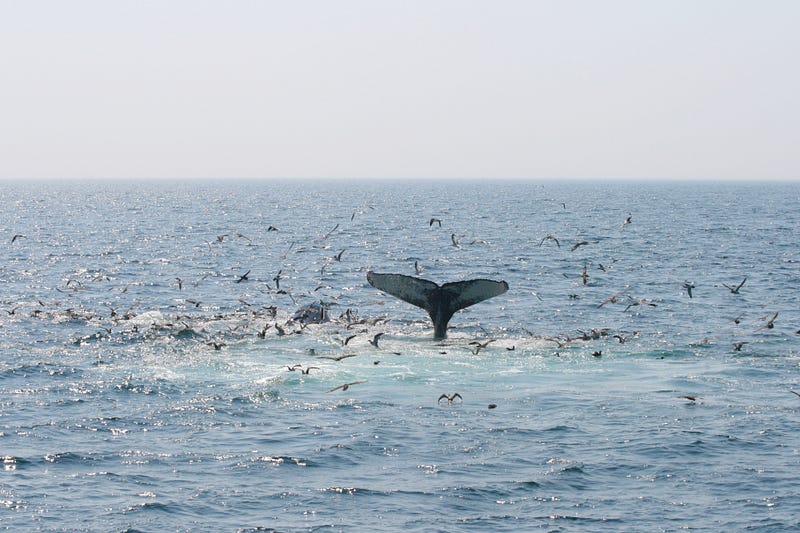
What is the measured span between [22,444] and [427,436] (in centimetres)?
858

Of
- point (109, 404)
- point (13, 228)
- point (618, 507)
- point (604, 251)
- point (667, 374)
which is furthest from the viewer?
point (13, 228)

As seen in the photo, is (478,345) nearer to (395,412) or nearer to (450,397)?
(450,397)

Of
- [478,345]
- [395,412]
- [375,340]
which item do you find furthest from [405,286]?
[395,412]

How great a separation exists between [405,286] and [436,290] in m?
1.05

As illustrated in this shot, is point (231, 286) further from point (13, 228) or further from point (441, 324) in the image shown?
point (13, 228)

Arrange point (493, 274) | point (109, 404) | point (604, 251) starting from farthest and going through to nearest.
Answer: point (604, 251), point (493, 274), point (109, 404)

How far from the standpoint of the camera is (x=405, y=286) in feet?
95.5

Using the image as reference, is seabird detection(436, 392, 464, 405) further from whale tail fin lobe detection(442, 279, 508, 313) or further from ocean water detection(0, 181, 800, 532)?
whale tail fin lobe detection(442, 279, 508, 313)

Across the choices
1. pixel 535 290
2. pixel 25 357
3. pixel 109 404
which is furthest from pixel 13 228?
pixel 109 404

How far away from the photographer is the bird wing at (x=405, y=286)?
28438 millimetres

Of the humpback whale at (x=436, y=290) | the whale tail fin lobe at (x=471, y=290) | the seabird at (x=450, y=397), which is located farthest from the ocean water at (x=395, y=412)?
the whale tail fin lobe at (x=471, y=290)

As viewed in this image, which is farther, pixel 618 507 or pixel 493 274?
pixel 493 274

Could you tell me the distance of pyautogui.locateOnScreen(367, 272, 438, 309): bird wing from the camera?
2844 centimetres

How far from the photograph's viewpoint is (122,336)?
34.7 metres
